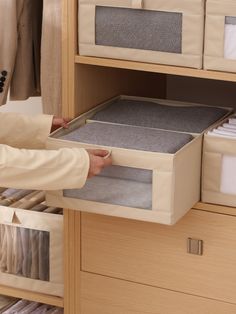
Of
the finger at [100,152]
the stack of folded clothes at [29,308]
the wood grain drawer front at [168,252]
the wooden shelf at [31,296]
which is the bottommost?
the stack of folded clothes at [29,308]

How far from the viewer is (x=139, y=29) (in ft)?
6.66

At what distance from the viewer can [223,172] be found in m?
2.04

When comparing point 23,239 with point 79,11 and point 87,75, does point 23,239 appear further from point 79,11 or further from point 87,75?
point 79,11

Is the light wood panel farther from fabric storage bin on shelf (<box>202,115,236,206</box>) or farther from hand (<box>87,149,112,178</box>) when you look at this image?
hand (<box>87,149,112,178</box>)

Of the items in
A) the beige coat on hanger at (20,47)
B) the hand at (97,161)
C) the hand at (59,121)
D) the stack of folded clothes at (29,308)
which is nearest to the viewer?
the hand at (97,161)

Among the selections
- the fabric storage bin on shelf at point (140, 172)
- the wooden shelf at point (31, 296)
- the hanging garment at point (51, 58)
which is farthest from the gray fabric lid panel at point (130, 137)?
the wooden shelf at point (31, 296)

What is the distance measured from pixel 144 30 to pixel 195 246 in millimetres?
540

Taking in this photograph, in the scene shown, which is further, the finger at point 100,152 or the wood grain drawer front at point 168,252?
the wood grain drawer front at point 168,252

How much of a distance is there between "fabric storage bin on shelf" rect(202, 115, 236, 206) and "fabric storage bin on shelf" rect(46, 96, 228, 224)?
0.02 meters

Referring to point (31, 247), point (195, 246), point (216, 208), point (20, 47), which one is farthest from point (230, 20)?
point (31, 247)

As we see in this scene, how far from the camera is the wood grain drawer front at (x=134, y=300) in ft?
7.08

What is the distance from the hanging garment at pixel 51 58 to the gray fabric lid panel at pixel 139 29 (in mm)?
227

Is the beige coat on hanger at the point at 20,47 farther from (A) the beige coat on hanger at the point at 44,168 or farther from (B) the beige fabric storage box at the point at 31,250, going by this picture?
(A) the beige coat on hanger at the point at 44,168

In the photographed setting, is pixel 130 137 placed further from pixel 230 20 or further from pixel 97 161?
pixel 230 20
